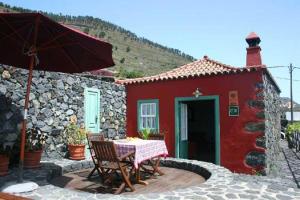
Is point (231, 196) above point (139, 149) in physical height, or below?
below

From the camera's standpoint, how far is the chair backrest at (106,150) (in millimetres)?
5457

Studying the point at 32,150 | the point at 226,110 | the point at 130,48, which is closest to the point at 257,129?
the point at 226,110

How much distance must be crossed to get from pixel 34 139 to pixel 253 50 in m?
6.92

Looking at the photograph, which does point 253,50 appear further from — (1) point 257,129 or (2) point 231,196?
(2) point 231,196

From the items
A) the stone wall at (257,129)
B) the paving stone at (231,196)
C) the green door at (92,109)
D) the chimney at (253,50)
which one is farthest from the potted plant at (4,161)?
the chimney at (253,50)

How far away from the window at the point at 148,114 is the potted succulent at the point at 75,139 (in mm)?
2369

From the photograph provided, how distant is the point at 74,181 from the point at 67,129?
8.94 feet

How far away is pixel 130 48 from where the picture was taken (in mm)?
46250

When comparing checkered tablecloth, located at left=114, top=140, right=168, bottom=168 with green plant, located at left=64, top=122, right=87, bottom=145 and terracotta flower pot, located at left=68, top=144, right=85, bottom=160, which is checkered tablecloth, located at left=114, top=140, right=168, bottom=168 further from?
green plant, located at left=64, top=122, right=87, bottom=145

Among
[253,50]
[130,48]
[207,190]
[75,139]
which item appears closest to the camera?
[207,190]

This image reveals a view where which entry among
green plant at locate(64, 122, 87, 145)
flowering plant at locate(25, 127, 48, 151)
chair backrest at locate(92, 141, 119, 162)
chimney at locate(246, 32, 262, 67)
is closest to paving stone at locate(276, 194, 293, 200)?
chair backrest at locate(92, 141, 119, 162)

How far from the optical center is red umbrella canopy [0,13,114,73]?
432 centimetres

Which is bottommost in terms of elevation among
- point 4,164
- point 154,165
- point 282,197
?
point 282,197

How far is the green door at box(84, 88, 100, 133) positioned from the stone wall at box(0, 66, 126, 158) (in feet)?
0.50
